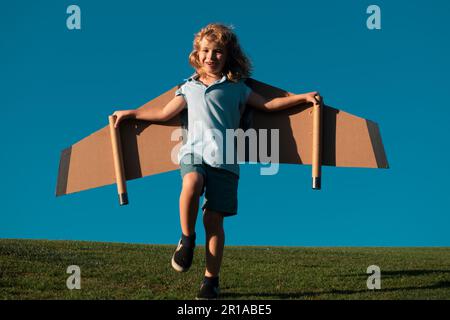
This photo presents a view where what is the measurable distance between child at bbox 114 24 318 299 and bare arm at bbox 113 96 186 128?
0.01m

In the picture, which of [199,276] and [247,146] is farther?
[199,276]

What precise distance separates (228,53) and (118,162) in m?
1.79

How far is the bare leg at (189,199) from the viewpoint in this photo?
499cm

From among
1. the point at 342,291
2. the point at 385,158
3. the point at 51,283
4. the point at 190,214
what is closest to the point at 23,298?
the point at 51,283

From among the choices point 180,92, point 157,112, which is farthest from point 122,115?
point 180,92

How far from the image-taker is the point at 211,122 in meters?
5.24

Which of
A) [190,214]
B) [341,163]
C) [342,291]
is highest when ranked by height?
[341,163]

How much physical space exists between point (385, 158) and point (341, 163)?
502 mm

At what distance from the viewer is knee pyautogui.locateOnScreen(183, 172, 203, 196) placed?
4984 millimetres
